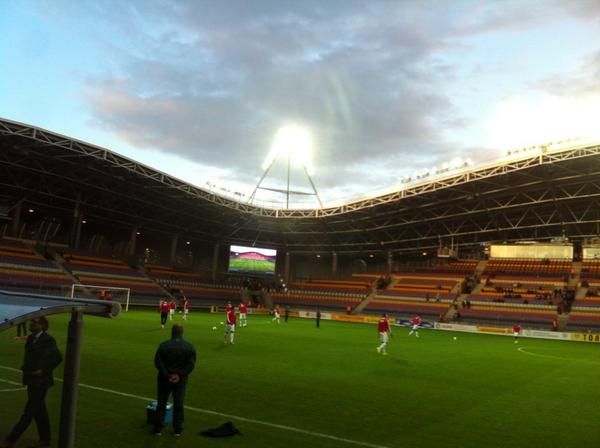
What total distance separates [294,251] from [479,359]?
57708 millimetres

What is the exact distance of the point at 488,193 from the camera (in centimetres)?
4647

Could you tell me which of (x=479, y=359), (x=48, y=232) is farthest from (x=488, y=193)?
(x=48, y=232)

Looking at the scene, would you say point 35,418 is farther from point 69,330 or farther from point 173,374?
point 173,374

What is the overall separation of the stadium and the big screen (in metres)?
0.27

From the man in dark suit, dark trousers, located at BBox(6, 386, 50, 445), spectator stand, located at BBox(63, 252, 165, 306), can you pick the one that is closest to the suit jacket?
the man in dark suit

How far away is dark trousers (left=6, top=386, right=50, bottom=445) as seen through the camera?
6.24m

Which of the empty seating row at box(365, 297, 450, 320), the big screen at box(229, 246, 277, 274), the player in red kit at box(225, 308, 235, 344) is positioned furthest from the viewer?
the big screen at box(229, 246, 277, 274)

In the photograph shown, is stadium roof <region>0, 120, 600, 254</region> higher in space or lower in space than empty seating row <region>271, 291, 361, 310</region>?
higher

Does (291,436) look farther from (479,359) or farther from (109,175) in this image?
(109,175)

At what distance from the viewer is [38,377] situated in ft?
21.6

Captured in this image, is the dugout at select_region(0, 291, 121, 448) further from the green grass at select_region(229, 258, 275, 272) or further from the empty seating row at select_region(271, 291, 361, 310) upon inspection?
the empty seating row at select_region(271, 291, 361, 310)

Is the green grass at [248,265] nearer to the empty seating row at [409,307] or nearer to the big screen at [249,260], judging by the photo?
the big screen at [249,260]

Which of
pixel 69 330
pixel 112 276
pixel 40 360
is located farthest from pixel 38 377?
pixel 112 276

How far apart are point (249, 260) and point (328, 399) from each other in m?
54.5
